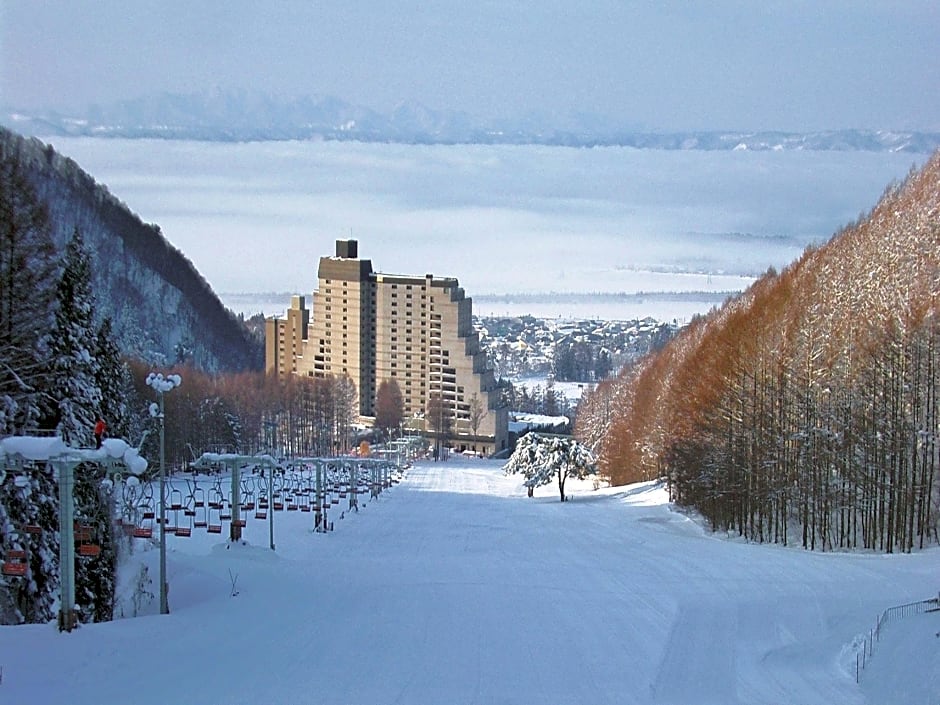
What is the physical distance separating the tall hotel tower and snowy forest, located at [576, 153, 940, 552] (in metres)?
64.7

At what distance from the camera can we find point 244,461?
27.1 m

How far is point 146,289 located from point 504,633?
84.4 metres

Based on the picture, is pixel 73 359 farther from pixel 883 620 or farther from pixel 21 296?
pixel 883 620

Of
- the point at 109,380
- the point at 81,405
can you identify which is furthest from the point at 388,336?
the point at 81,405

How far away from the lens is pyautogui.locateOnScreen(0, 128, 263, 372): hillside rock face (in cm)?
7575

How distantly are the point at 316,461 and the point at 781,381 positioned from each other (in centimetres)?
1502

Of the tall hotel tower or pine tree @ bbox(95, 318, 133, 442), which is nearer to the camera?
pine tree @ bbox(95, 318, 133, 442)

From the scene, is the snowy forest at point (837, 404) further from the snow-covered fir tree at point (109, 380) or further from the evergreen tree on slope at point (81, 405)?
the evergreen tree on slope at point (81, 405)

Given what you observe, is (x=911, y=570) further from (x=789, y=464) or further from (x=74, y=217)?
(x=74, y=217)

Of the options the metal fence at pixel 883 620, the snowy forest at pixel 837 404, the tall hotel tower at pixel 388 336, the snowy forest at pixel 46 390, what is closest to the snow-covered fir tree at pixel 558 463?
the snowy forest at pixel 837 404

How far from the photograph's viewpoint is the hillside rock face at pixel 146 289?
75.8 meters

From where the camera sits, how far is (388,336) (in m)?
109

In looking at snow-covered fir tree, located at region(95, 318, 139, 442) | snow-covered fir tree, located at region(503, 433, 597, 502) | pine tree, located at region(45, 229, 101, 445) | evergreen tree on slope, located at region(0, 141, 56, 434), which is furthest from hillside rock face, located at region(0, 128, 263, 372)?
pine tree, located at region(45, 229, 101, 445)

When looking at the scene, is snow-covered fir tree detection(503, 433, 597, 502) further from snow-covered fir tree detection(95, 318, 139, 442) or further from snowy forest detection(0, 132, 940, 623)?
snow-covered fir tree detection(95, 318, 139, 442)
